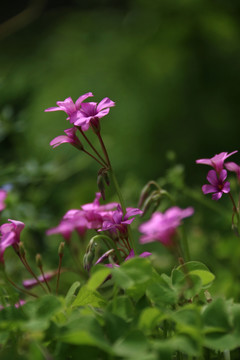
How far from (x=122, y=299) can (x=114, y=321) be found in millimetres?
60

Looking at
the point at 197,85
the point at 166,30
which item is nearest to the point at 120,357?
the point at 197,85

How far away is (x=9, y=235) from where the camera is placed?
0.65 metres

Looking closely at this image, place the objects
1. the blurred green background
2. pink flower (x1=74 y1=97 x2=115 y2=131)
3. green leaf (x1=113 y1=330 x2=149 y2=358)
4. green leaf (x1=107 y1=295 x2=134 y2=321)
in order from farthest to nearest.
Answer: the blurred green background < pink flower (x1=74 y1=97 x2=115 y2=131) < green leaf (x1=107 y1=295 x2=134 y2=321) < green leaf (x1=113 y1=330 x2=149 y2=358)

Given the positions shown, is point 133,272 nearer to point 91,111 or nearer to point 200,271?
point 200,271

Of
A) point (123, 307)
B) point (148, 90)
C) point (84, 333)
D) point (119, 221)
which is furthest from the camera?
point (148, 90)

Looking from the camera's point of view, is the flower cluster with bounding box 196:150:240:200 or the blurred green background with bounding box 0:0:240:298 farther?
the blurred green background with bounding box 0:0:240:298

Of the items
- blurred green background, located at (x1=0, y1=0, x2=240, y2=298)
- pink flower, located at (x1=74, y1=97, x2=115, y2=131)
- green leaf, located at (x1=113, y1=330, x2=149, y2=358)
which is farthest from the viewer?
blurred green background, located at (x1=0, y1=0, x2=240, y2=298)

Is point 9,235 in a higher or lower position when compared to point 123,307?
higher

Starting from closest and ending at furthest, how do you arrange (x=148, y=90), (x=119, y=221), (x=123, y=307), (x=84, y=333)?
(x=84, y=333)
(x=123, y=307)
(x=119, y=221)
(x=148, y=90)

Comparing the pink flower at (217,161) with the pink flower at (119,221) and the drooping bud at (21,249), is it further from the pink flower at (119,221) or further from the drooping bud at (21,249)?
the drooping bud at (21,249)

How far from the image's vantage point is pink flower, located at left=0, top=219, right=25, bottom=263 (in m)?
0.64

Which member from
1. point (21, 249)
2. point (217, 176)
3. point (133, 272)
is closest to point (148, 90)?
point (217, 176)

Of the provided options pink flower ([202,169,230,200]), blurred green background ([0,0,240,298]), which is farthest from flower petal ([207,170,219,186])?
blurred green background ([0,0,240,298])

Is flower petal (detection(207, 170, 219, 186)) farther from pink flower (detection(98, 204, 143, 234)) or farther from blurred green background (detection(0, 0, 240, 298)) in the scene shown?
A: blurred green background (detection(0, 0, 240, 298))
